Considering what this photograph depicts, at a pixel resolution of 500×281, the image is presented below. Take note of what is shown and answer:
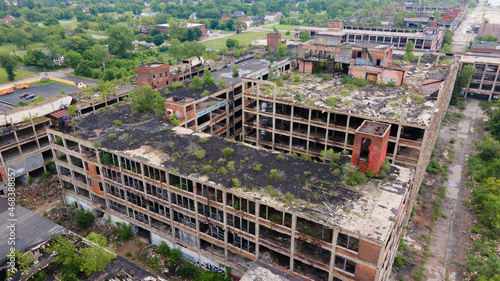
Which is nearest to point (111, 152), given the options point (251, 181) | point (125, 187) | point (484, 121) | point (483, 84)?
point (125, 187)

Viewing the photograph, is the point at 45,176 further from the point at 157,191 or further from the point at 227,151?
the point at 227,151

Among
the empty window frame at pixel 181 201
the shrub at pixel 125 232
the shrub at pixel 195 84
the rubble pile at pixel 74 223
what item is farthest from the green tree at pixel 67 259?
the shrub at pixel 195 84

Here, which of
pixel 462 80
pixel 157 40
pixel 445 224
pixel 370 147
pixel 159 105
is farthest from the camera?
pixel 157 40

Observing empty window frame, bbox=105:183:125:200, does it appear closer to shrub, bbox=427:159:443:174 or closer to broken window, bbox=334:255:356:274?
broken window, bbox=334:255:356:274

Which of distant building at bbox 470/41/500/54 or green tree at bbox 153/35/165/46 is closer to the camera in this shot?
distant building at bbox 470/41/500/54

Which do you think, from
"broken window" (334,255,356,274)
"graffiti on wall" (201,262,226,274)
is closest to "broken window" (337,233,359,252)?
"broken window" (334,255,356,274)

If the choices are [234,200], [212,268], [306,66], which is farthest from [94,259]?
[306,66]

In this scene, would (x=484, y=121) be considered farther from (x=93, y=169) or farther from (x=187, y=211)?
(x=93, y=169)
